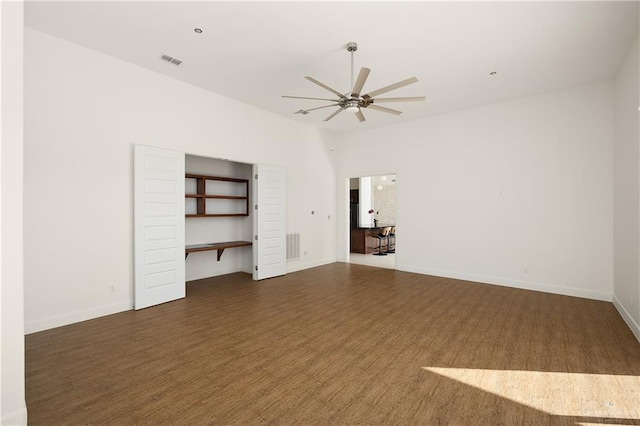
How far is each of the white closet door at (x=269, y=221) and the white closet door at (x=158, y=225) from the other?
1.54m

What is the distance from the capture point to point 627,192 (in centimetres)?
380

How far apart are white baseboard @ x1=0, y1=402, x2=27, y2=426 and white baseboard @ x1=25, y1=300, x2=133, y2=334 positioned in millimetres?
2062

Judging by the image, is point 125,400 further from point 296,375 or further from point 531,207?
point 531,207

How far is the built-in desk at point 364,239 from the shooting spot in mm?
9352

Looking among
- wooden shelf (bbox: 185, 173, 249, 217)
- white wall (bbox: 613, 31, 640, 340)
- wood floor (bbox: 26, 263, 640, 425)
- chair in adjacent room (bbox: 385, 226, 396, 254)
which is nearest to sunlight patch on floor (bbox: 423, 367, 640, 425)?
wood floor (bbox: 26, 263, 640, 425)

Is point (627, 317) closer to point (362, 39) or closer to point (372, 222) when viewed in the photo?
point (362, 39)

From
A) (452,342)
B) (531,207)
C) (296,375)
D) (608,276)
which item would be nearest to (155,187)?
(296,375)

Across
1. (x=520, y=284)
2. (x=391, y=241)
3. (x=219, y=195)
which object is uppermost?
(x=219, y=195)

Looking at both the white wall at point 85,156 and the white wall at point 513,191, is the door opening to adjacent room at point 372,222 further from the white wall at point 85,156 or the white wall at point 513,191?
the white wall at point 85,156

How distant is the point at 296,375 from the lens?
258 centimetres

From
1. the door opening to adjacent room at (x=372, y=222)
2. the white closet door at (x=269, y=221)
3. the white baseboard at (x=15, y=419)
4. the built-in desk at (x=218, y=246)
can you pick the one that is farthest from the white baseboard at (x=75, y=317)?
the door opening to adjacent room at (x=372, y=222)

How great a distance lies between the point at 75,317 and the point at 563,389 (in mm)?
5229

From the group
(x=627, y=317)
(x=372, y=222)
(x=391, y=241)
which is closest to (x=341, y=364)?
(x=627, y=317)

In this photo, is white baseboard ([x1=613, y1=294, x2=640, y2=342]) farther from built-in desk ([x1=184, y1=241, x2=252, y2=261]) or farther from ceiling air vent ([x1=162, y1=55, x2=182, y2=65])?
ceiling air vent ([x1=162, y1=55, x2=182, y2=65])
